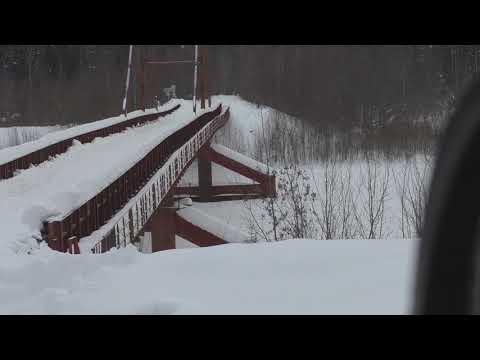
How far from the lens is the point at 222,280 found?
373 centimetres

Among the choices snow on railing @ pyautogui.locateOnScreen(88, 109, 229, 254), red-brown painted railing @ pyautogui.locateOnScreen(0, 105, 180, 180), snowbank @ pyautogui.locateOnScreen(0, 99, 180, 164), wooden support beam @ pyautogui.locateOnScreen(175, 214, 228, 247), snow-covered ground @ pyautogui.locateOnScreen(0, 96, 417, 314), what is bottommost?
wooden support beam @ pyautogui.locateOnScreen(175, 214, 228, 247)

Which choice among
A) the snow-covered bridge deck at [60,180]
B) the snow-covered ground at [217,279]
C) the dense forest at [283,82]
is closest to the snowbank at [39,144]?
the snow-covered bridge deck at [60,180]

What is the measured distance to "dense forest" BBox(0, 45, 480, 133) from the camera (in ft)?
127

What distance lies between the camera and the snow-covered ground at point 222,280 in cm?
306

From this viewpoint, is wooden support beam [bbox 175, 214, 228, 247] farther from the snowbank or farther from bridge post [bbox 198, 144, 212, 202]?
bridge post [bbox 198, 144, 212, 202]

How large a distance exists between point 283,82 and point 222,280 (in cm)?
4301

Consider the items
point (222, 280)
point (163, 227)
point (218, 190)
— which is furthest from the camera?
point (218, 190)

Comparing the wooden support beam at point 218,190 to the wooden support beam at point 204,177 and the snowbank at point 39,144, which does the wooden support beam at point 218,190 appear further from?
the snowbank at point 39,144

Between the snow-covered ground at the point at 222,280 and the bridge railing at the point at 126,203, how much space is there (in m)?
1.69

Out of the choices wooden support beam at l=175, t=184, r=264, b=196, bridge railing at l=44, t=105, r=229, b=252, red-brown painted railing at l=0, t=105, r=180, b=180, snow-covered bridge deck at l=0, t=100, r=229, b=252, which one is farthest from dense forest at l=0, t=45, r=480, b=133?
snow-covered bridge deck at l=0, t=100, r=229, b=252

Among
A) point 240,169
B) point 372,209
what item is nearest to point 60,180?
point 372,209

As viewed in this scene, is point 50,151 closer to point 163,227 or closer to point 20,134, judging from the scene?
point 163,227

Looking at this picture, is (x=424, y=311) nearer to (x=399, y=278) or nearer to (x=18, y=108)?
(x=399, y=278)

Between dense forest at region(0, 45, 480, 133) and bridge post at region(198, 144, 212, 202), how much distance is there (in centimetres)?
944
